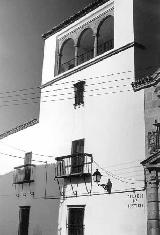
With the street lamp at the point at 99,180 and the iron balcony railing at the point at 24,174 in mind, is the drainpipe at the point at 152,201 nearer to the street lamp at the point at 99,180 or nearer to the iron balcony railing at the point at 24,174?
the street lamp at the point at 99,180

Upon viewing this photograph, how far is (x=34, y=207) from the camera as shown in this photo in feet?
66.6

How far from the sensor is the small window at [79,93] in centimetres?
1877

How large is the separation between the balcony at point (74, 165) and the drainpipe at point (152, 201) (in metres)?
3.68

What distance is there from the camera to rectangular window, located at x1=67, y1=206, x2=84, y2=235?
16.9 meters

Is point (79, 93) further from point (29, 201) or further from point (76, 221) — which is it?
point (29, 201)

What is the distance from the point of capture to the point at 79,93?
1905 centimetres

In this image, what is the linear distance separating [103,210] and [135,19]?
885 cm

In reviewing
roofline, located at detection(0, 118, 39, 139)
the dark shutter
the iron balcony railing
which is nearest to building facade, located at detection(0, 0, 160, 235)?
the dark shutter

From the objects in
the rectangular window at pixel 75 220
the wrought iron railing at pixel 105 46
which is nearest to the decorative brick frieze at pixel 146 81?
the wrought iron railing at pixel 105 46

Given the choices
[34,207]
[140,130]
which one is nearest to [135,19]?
[140,130]

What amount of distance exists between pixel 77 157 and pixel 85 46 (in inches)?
312

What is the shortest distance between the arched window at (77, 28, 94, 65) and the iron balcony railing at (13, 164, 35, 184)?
6822 mm

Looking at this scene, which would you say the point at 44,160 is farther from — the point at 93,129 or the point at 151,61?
the point at 151,61

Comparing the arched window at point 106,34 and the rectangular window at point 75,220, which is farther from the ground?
the arched window at point 106,34
